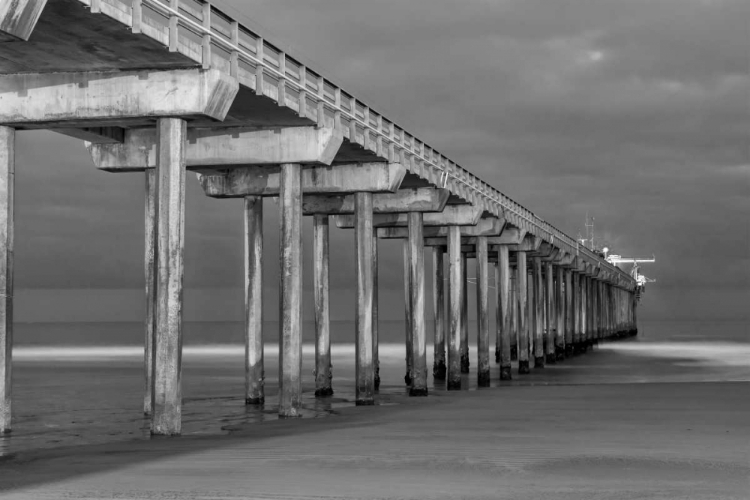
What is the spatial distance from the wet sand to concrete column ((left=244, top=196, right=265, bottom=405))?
91cm

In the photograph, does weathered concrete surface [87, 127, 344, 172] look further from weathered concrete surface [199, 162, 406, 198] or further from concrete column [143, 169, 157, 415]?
weathered concrete surface [199, 162, 406, 198]

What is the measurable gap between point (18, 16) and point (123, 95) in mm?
4937

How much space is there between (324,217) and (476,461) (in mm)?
21551

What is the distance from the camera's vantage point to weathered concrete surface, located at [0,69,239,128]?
18.8 meters

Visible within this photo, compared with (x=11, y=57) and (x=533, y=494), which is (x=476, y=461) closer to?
(x=533, y=494)

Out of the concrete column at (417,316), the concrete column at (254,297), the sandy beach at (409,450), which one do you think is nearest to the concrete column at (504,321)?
the concrete column at (417,316)

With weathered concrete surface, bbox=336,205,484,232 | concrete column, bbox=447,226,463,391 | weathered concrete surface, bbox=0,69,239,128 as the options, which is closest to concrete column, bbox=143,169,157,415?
weathered concrete surface, bbox=0,69,239,128

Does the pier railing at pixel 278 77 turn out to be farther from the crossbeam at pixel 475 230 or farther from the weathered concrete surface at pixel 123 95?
the crossbeam at pixel 475 230

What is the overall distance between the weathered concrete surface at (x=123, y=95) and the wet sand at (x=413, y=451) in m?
5.73

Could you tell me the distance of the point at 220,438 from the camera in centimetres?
1794

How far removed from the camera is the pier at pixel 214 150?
17875 millimetres

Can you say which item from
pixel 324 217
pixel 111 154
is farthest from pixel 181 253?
pixel 324 217

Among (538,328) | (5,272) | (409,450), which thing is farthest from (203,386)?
(409,450)

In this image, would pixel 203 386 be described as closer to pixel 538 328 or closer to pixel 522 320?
pixel 522 320
